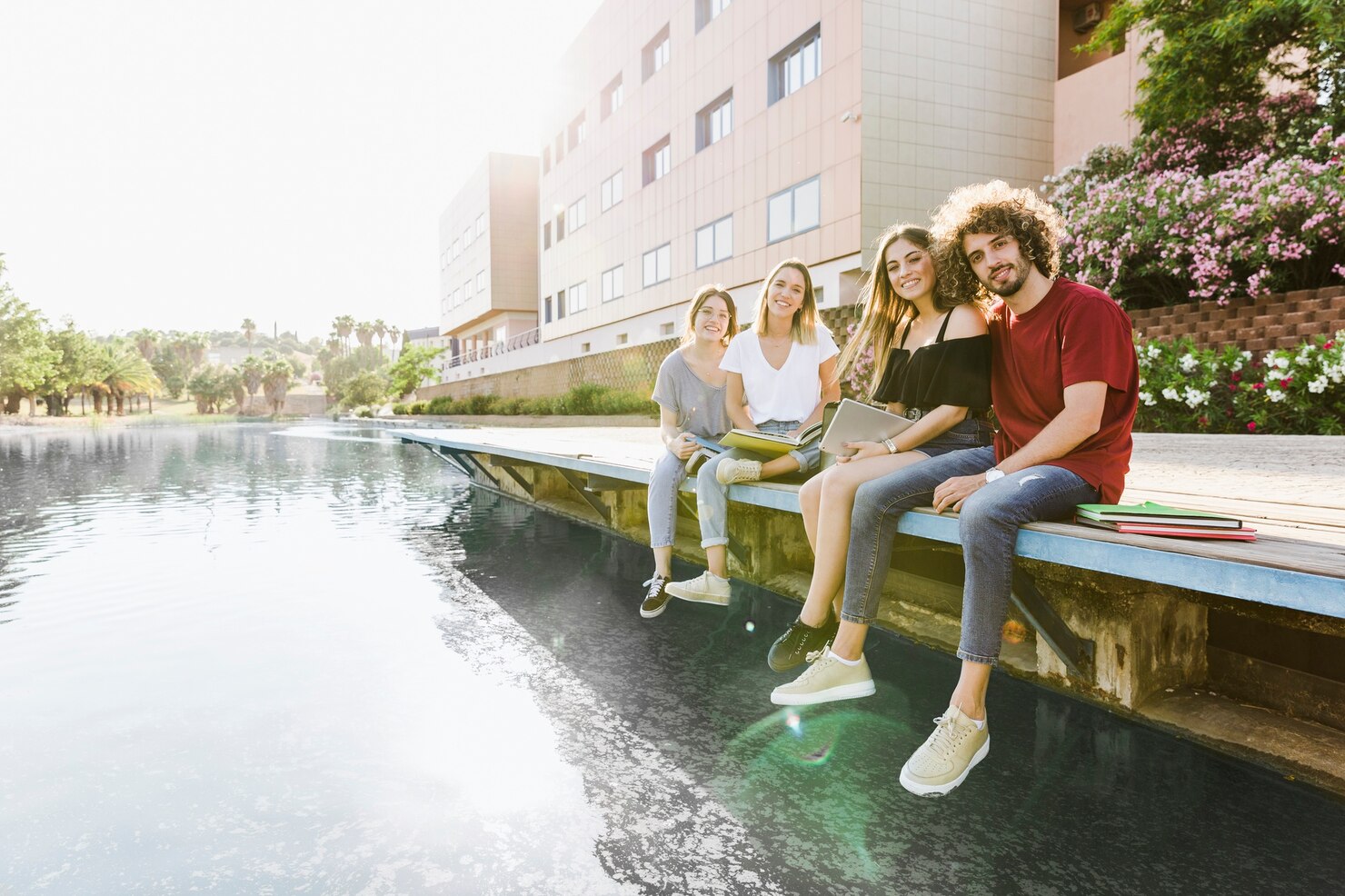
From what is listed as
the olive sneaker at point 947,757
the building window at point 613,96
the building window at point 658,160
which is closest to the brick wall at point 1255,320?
the olive sneaker at point 947,757

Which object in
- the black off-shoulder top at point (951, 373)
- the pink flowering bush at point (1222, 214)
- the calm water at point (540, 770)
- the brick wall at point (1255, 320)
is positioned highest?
the pink flowering bush at point (1222, 214)

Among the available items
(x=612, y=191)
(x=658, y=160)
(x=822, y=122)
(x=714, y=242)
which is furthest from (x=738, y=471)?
(x=612, y=191)

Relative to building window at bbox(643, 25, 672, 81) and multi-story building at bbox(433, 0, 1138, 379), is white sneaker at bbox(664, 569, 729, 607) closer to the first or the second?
multi-story building at bbox(433, 0, 1138, 379)

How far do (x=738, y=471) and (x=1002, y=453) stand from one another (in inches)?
55.8

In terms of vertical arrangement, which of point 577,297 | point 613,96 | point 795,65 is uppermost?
point 613,96

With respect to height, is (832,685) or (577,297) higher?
(577,297)

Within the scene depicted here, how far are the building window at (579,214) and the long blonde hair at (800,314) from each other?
2807 cm

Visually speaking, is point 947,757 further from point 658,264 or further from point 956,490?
point 658,264

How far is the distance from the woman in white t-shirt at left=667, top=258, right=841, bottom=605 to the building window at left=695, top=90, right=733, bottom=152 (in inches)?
725

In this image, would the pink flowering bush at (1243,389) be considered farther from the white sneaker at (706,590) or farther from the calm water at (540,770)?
the white sneaker at (706,590)

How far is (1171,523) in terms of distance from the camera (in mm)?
2371

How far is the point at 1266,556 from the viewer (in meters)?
2.09

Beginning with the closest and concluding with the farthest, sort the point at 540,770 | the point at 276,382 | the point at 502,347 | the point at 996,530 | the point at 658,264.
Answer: the point at 996,530 → the point at 540,770 → the point at 658,264 → the point at 502,347 → the point at 276,382

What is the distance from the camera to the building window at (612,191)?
92.7 feet
